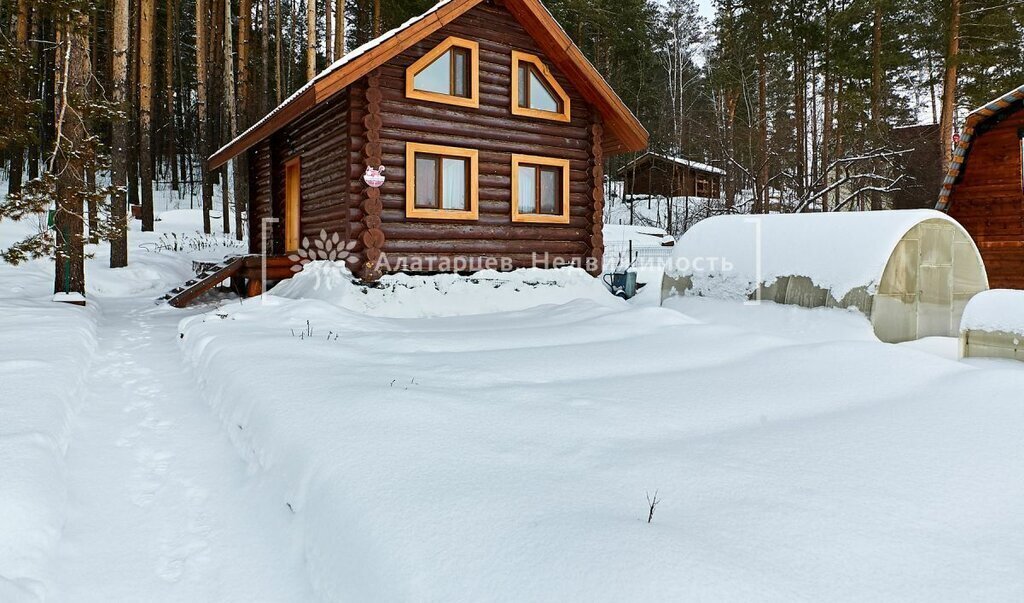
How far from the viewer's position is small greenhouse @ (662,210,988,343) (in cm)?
791

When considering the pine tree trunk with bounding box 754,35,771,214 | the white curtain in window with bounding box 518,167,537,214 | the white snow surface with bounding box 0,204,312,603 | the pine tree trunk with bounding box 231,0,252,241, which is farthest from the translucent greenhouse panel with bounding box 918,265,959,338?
the pine tree trunk with bounding box 231,0,252,241

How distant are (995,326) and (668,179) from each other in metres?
31.6

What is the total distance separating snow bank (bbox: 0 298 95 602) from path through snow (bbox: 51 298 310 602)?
0.10 meters

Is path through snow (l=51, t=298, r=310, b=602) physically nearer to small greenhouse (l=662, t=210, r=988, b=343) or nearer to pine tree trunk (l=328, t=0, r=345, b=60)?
small greenhouse (l=662, t=210, r=988, b=343)

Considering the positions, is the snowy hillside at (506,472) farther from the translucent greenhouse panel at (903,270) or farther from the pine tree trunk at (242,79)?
the pine tree trunk at (242,79)

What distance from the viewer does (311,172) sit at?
38.8 ft

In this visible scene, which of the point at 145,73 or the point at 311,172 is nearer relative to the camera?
the point at 311,172

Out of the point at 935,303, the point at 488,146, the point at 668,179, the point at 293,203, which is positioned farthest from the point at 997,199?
the point at 668,179

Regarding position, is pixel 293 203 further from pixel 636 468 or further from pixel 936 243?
pixel 936 243

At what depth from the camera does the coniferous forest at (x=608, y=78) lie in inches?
388

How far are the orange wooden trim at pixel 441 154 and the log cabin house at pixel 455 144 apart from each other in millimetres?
23

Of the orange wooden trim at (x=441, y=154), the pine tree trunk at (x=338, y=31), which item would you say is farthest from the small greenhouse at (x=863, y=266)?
the pine tree trunk at (x=338, y=31)

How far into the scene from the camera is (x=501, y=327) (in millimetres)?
8531

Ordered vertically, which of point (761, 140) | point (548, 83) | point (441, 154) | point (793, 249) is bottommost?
point (793, 249)
